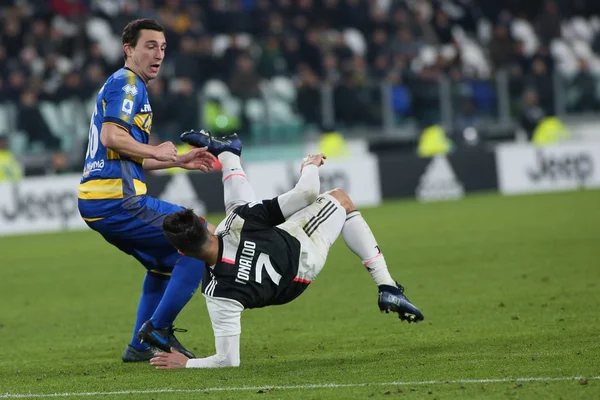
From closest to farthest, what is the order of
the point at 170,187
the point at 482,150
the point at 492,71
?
1. the point at 170,187
2. the point at 482,150
3. the point at 492,71

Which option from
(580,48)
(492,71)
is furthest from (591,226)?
(580,48)

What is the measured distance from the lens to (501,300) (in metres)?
9.62

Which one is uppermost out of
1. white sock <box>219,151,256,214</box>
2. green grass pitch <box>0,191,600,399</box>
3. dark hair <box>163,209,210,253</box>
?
white sock <box>219,151,256,214</box>

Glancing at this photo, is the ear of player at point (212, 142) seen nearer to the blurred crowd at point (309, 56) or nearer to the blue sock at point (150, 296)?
the blue sock at point (150, 296)

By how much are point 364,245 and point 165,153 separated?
144 centimetres

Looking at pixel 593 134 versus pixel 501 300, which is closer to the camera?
pixel 501 300

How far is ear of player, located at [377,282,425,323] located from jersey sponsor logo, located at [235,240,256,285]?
39.8 inches

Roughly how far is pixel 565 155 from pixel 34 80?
1021cm

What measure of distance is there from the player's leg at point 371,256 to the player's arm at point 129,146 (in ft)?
3.65

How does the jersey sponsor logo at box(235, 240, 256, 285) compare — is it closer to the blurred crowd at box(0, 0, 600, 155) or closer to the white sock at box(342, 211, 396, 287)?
the white sock at box(342, 211, 396, 287)

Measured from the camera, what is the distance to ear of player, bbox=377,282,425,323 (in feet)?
24.3

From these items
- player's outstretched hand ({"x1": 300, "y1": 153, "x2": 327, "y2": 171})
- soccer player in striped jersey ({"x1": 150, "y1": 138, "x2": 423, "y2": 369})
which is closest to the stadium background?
soccer player in striped jersey ({"x1": 150, "y1": 138, "x2": 423, "y2": 369})

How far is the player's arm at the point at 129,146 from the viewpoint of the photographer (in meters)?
7.19

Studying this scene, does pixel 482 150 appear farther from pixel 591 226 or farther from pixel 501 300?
pixel 501 300
